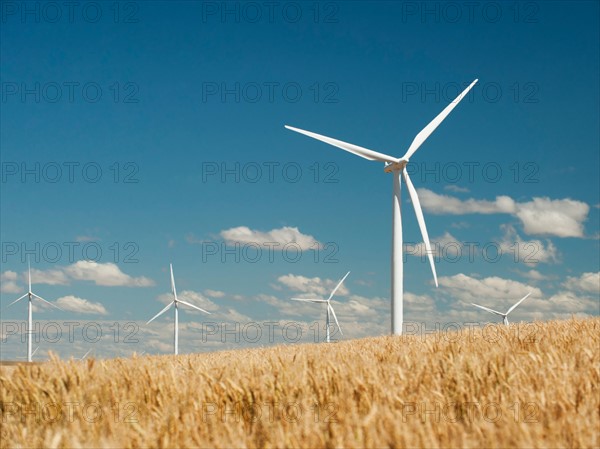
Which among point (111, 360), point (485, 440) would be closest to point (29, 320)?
point (111, 360)

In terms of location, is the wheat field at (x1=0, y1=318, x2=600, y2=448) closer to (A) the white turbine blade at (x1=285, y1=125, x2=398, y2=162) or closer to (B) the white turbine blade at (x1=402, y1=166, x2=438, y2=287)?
(B) the white turbine blade at (x1=402, y1=166, x2=438, y2=287)

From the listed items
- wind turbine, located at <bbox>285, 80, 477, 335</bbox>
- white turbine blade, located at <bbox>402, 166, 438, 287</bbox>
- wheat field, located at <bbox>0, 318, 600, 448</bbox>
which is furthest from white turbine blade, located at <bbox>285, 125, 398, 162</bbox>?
wheat field, located at <bbox>0, 318, 600, 448</bbox>

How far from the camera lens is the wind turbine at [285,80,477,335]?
1163 inches

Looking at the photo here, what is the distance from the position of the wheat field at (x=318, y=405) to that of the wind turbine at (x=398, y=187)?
65.7ft

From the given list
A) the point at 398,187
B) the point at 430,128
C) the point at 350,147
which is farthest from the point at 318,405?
the point at 430,128

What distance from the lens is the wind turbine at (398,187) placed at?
29.5 metres

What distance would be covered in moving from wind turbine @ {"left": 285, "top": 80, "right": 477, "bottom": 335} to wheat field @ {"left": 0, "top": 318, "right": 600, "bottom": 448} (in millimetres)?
20031

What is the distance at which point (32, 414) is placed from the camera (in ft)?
26.2

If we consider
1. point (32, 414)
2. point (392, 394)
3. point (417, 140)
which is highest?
point (417, 140)

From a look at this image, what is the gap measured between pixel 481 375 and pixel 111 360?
6681 mm

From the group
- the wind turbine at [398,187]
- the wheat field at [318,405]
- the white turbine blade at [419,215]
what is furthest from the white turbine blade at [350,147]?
the wheat field at [318,405]

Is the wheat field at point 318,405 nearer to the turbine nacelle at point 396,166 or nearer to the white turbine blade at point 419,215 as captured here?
the white turbine blade at point 419,215

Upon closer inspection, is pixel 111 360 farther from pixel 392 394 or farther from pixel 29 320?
A: pixel 29 320

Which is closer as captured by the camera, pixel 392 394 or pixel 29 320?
pixel 392 394
